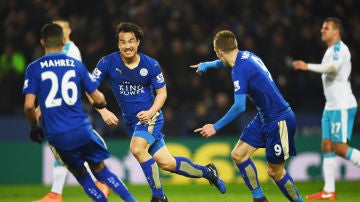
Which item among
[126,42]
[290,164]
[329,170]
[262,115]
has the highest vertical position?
[126,42]

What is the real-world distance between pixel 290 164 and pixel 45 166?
4.76m

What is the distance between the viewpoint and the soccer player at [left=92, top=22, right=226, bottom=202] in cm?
815

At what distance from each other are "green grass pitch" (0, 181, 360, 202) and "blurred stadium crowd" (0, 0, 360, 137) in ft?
6.12

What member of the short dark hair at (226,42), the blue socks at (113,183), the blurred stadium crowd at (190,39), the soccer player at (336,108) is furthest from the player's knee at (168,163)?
the blurred stadium crowd at (190,39)

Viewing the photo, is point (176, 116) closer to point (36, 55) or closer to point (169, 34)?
point (169, 34)

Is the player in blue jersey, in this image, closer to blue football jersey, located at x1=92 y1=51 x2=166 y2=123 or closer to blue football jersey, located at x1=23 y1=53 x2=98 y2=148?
blue football jersey, located at x1=23 y1=53 x2=98 y2=148

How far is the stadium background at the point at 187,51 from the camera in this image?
1383 cm

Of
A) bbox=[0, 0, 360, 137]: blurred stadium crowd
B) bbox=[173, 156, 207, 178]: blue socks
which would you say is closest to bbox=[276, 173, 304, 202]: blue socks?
bbox=[173, 156, 207, 178]: blue socks

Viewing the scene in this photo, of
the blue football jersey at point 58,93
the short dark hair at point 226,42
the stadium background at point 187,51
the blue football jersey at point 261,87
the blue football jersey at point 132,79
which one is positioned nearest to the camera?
the blue football jersey at point 58,93

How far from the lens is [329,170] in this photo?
10312 millimetres

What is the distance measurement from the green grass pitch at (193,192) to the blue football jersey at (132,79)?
6.18 ft

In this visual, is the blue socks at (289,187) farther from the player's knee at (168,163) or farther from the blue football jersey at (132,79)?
the blue football jersey at (132,79)

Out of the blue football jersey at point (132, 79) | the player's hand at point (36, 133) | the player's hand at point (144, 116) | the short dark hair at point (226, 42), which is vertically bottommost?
the player's hand at point (144, 116)

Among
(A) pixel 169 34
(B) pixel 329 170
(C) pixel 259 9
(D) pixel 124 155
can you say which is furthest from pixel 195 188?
(C) pixel 259 9
